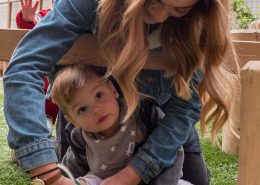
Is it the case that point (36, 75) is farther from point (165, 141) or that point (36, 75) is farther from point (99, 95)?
point (165, 141)

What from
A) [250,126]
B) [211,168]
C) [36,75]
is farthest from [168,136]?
[211,168]

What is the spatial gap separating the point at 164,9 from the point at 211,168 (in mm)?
1223

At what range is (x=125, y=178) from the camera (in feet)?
3.35

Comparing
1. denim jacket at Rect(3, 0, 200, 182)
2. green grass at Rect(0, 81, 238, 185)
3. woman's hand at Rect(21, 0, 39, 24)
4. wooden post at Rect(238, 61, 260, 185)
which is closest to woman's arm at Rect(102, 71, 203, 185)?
denim jacket at Rect(3, 0, 200, 182)

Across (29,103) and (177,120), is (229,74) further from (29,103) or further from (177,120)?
(29,103)

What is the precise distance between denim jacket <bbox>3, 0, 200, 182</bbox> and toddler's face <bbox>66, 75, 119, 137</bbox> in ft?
0.33

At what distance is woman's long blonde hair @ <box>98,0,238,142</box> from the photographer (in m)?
0.91

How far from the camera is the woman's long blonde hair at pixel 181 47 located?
91 centimetres

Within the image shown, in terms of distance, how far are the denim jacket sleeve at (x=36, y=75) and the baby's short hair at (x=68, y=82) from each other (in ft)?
0.35

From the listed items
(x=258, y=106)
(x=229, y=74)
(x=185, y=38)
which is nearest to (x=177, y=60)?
(x=185, y=38)

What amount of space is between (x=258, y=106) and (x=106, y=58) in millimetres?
471

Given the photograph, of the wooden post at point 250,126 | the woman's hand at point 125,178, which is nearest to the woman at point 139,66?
the woman's hand at point 125,178

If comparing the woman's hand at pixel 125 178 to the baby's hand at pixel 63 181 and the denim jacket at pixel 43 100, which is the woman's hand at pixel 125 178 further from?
the baby's hand at pixel 63 181

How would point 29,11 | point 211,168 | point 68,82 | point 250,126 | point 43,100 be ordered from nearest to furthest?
point 250,126 < point 43,100 < point 68,82 < point 211,168 < point 29,11
